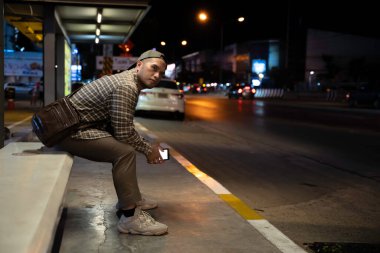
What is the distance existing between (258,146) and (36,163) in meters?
8.80

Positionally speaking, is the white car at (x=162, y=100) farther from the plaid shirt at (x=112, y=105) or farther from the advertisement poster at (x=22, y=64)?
the advertisement poster at (x=22, y=64)

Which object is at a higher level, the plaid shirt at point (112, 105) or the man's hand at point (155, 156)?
the plaid shirt at point (112, 105)

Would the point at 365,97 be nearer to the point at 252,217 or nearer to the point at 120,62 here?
the point at 120,62

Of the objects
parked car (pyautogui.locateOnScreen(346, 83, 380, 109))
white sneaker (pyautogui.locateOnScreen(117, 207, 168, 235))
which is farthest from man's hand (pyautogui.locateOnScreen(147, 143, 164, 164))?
parked car (pyautogui.locateOnScreen(346, 83, 380, 109))

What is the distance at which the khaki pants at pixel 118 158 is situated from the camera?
4629mm

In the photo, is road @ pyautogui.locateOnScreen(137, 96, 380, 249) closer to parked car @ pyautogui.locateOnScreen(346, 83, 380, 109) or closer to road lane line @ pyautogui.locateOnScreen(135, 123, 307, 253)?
road lane line @ pyautogui.locateOnScreen(135, 123, 307, 253)

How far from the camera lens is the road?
6.01 metres

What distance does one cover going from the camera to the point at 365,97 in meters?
34.2

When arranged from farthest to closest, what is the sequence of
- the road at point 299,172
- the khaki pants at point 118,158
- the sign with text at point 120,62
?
the sign with text at point 120,62 < the road at point 299,172 < the khaki pants at point 118,158

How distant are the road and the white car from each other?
2485mm

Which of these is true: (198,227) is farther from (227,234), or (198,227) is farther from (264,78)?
(264,78)

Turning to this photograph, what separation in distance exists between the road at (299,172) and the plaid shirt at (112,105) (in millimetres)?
2115

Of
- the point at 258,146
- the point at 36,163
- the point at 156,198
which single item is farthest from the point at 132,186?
the point at 258,146

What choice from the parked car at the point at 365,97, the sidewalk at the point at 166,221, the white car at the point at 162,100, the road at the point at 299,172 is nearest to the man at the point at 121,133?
the sidewalk at the point at 166,221
